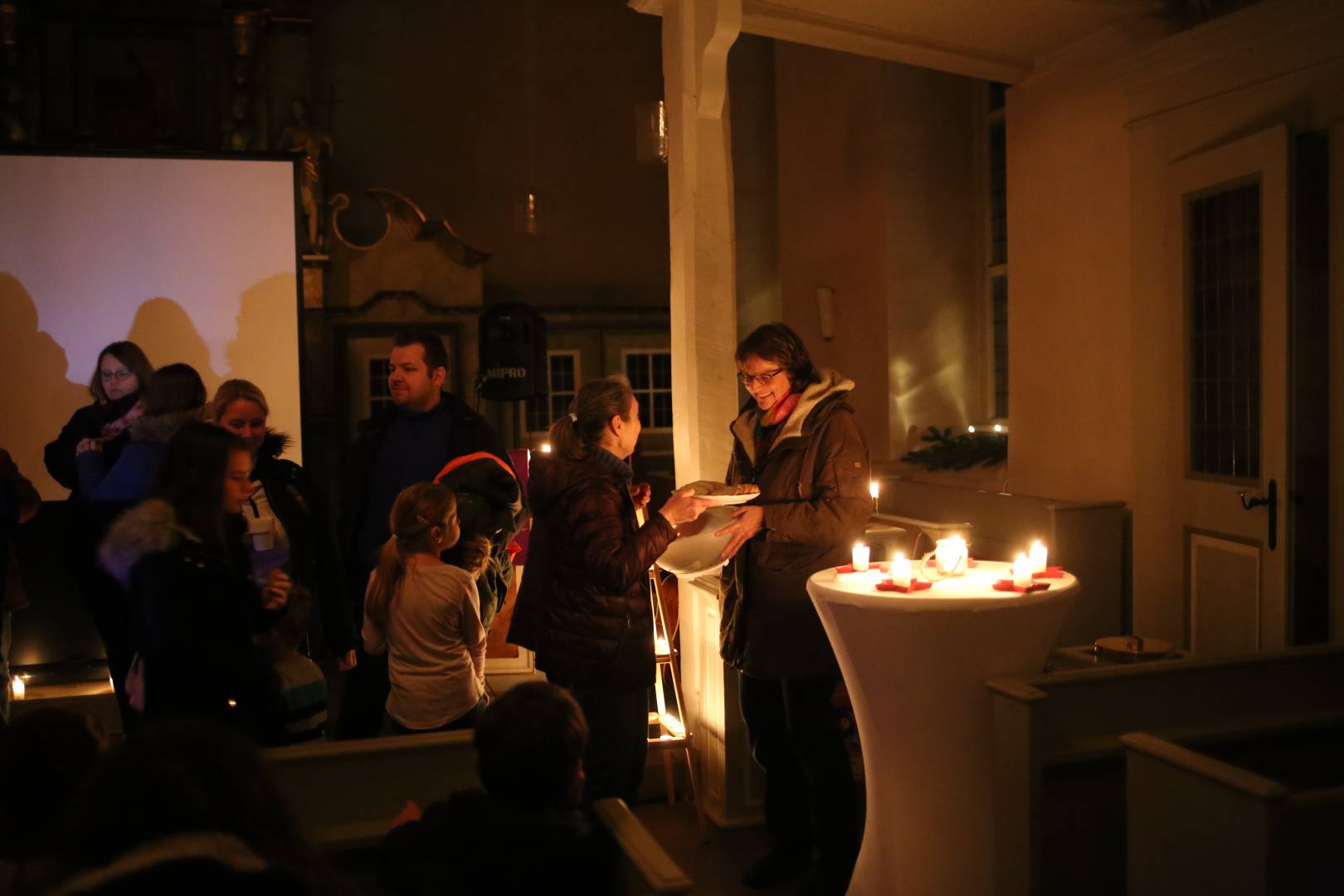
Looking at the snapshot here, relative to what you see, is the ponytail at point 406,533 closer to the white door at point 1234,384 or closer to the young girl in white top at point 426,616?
the young girl in white top at point 426,616

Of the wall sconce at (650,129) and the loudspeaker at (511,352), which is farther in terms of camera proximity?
the loudspeaker at (511,352)

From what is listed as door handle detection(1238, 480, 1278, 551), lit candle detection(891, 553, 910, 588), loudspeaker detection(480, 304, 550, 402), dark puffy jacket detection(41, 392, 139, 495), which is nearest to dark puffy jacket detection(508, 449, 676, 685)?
lit candle detection(891, 553, 910, 588)

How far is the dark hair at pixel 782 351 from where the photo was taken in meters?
3.18

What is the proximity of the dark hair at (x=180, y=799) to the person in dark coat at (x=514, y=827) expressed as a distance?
0.93 ft

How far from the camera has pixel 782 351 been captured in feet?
10.5

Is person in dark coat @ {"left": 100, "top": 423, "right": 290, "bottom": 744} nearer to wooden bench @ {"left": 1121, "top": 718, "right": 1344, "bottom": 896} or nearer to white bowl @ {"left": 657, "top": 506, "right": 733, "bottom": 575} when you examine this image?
white bowl @ {"left": 657, "top": 506, "right": 733, "bottom": 575}

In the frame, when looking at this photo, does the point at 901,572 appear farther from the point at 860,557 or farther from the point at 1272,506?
the point at 1272,506

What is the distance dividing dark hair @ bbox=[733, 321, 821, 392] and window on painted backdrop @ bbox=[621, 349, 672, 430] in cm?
636

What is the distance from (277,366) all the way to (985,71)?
4098mm

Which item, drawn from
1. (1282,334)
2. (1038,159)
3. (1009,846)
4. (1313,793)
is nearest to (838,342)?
(1038,159)

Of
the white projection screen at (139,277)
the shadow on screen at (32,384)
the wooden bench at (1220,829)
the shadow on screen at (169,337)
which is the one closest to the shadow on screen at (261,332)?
the white projection screen at (139,277)

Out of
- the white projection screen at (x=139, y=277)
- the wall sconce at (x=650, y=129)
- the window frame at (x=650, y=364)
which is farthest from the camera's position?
the window frame at (x=650, y=364)

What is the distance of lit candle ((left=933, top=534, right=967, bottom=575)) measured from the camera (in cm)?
294

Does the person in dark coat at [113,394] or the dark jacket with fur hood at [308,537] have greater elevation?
the person in dark coat at [113,394]
